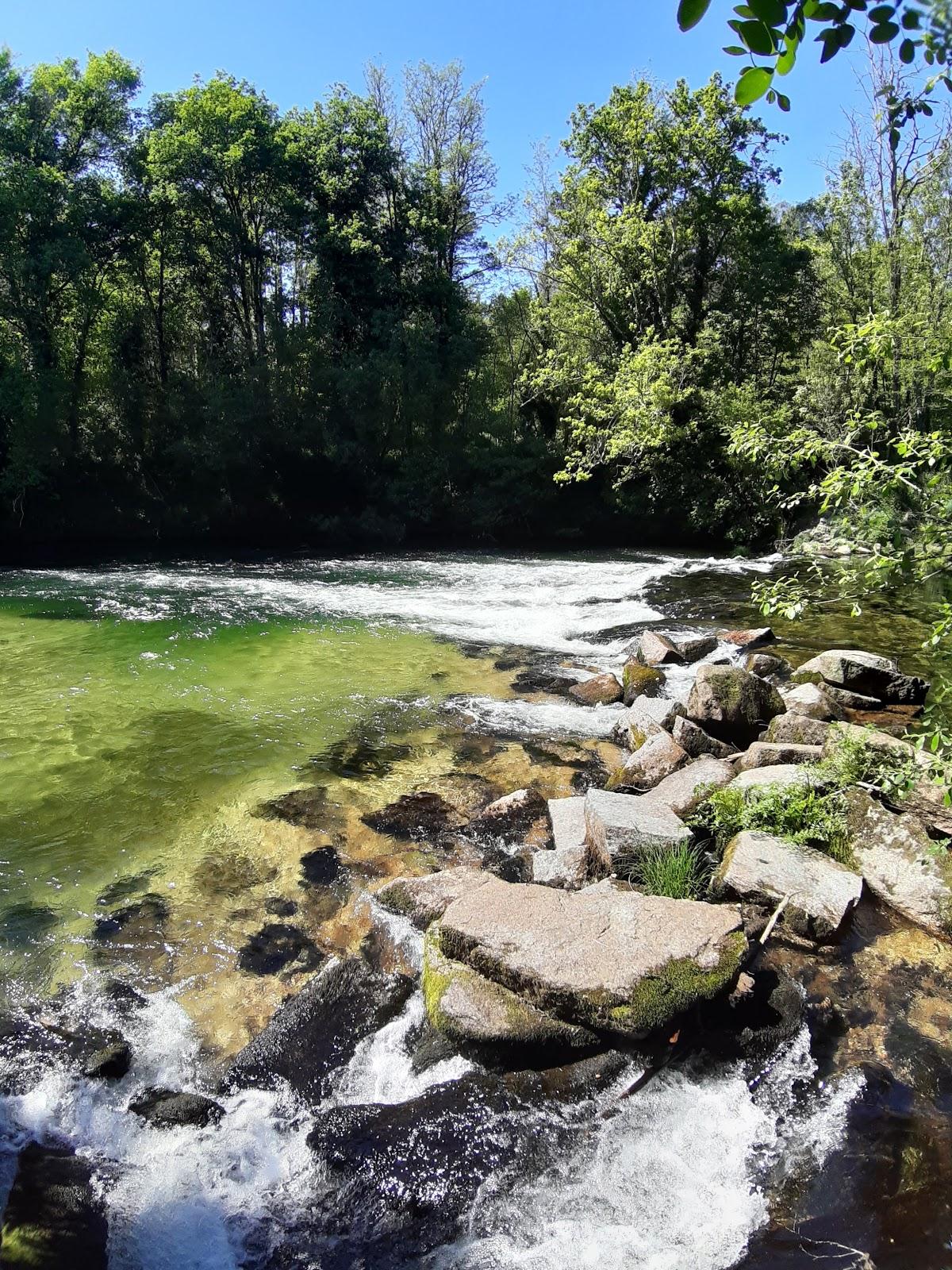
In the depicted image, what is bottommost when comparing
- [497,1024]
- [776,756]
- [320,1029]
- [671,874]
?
[320,1029]

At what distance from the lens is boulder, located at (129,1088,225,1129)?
3438 millimetres

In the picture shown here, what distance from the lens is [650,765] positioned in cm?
667

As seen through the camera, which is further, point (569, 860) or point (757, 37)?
point (569, 860)

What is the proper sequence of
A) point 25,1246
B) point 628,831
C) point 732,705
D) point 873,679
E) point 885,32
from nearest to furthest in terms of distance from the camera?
point 885,32, point 25,1246, point 628,831, point 732,705, point 873,679

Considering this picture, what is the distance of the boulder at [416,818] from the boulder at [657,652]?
14.9ft

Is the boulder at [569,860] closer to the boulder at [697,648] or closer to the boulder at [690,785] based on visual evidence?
the boulder at [690,785]

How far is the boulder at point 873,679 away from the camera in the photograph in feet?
26.9

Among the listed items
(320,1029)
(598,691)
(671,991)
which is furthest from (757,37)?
(598,691)

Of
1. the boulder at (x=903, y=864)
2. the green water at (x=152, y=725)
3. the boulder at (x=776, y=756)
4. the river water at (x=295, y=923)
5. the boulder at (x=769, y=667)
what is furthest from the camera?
the boulder at (x=769, y=667)

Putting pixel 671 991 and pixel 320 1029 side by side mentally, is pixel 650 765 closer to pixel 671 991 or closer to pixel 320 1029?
pixel 671 991

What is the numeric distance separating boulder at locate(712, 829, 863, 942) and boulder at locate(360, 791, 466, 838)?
86.8 inches

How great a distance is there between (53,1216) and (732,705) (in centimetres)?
657

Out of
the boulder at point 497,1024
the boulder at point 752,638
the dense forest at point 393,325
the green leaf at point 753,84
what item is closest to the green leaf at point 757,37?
the green leaf at point 753,84

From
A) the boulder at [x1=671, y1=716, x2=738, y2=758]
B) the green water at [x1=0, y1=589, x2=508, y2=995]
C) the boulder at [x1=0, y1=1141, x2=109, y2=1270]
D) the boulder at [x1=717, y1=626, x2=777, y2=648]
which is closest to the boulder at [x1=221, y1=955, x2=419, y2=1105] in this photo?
the boulder at [x1=0, y1=1141, x2=109, y2=1270]
